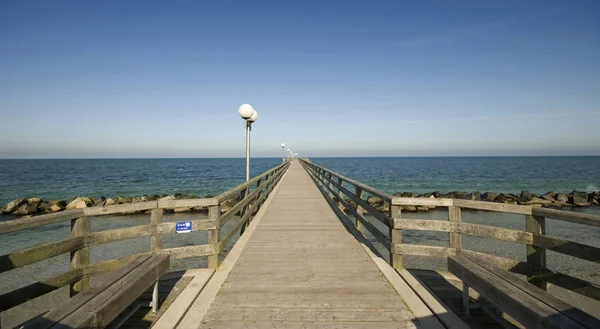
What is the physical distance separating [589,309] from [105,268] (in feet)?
27.3

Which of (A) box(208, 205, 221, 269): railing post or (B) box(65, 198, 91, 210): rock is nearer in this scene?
(A) box(208, 205, 221, 269): railing post

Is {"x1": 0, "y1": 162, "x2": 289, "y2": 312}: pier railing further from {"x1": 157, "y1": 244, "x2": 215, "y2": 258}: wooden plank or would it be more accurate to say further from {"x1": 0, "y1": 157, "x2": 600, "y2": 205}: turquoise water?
{"x1": 0, "y1": 157, "x2": 600, "y2": 205}: turquoise water

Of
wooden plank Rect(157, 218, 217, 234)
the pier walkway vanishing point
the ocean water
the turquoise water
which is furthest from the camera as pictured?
the ocean water

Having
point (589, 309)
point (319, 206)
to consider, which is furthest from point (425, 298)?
point (319, 206)

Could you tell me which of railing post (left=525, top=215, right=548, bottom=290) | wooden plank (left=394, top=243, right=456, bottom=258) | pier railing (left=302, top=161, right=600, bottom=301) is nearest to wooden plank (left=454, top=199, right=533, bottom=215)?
pier railing (left=302, top=161, right=600, bottom=301)

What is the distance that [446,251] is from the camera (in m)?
4.12

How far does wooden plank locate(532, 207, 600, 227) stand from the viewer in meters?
2.88

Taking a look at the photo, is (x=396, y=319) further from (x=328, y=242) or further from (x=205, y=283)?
(x=328, y=242)

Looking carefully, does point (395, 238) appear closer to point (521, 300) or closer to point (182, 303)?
point (521, 300)

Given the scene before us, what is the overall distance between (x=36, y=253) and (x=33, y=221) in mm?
314

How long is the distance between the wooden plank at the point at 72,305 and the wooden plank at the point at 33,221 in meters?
0.80

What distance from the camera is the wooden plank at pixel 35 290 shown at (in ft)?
8.72

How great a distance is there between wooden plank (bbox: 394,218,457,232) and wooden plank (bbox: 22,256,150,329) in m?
3.32

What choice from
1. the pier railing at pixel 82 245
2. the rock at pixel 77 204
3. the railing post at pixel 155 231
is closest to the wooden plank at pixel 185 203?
the pier railing at pixel 82 245
